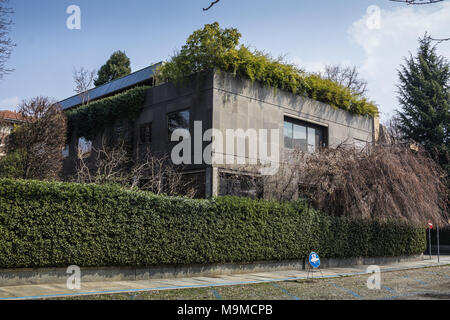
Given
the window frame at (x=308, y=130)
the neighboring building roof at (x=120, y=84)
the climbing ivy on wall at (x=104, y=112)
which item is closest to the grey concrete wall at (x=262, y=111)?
the window frame at (x=308, y=130)

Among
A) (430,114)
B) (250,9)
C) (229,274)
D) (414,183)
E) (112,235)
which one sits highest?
(430,114)

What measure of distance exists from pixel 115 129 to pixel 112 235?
12.9 meters

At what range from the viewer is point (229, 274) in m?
16.7

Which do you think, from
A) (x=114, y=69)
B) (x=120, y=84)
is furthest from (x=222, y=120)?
(x=114, y=69)

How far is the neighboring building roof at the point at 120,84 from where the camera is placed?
2585 cm

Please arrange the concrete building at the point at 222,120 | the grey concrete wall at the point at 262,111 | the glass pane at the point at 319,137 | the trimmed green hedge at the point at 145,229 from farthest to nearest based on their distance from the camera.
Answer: the glass pane at the point at 319,137, the grey concrete wall at the point at 262,111, the concrete building at the point at 222,120, the trimmed green hedge at the point at 145,229

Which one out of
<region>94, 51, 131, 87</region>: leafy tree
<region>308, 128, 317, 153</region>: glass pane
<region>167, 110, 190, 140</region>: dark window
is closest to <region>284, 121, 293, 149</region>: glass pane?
<region>308, 128, 317, 153</region>: glass pane

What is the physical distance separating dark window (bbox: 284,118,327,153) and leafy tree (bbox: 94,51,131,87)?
29.5 metres

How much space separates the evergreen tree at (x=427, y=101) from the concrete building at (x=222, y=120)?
1212cm

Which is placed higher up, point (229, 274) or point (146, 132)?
point (146, 132)

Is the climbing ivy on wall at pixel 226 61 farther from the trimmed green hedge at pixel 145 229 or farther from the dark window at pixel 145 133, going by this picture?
the trimmed green hedge at pixel 145 229
